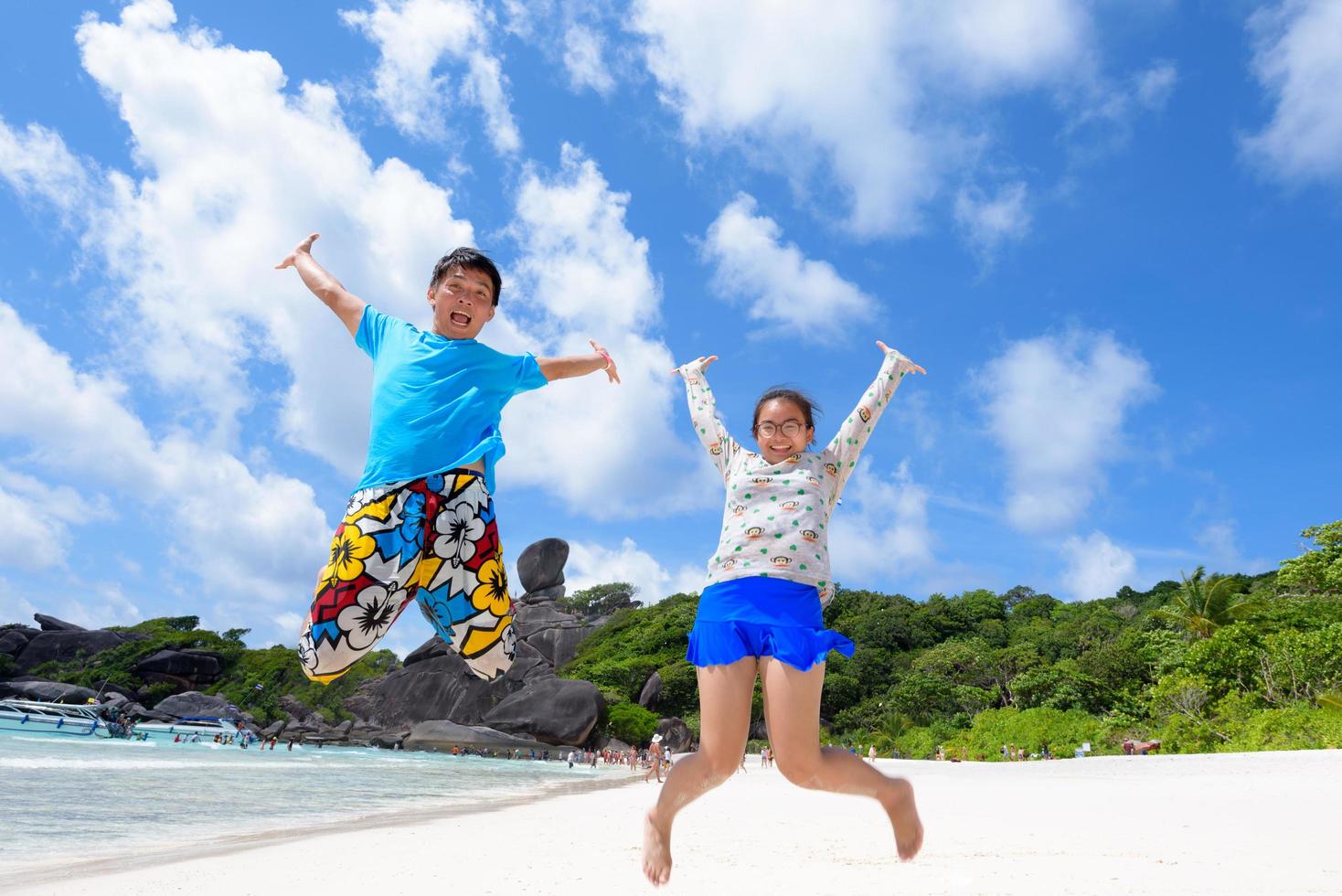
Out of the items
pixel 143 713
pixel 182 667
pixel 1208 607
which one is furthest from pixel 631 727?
pixel 182 667

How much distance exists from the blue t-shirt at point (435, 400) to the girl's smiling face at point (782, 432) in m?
0.95

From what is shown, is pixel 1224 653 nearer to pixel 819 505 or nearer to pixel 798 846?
pixel 798 846

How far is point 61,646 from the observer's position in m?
58.1

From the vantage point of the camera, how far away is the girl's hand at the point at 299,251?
3.90 m

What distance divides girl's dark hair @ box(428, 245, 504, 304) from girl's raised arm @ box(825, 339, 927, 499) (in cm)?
156

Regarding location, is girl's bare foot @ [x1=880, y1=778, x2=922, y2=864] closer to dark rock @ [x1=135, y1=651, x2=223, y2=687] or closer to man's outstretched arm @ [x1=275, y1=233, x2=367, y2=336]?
man's outstretched arm @ [x1=275, y1=233, x2=367, y2=336]

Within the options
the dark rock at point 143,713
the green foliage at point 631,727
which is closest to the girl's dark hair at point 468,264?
the green foliage at point 631,727

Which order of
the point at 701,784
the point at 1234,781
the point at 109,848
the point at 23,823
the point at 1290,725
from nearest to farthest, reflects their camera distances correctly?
the point at 701,784, the point at 109,848, the point at 23,823, the point at 1234,781, the point at 1290,725

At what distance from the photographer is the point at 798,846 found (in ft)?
20.0

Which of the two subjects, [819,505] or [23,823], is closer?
[819,505]

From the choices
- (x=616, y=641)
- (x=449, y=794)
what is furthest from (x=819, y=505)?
(x=616, y=641)

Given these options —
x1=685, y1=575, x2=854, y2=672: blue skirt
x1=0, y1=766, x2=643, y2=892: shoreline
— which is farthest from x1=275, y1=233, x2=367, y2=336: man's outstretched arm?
x1=0, y1=766, x2=643, y2=892: shoreline

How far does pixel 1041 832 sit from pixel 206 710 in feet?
179

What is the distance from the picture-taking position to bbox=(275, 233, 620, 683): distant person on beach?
2945mm
